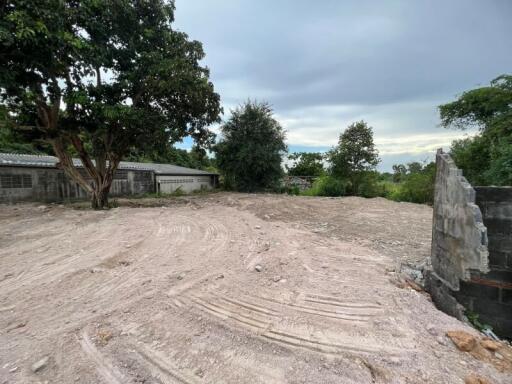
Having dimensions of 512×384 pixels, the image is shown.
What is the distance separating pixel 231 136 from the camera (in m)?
16.6

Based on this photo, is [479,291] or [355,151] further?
[355,151]

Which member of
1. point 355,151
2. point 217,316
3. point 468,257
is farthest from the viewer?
point 355,151

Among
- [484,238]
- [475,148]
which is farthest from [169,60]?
[475,148]

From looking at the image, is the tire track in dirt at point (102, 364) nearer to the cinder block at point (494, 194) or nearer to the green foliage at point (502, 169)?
the cinder block at point (494, 194)

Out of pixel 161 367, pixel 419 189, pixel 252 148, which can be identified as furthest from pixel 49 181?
pixel 419 189

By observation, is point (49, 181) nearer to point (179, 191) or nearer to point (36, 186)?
point (36, 186)

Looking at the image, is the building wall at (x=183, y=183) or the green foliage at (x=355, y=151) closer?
the green foliage at (x=355, y=151)

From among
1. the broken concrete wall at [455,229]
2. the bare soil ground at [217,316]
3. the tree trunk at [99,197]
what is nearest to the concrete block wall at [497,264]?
the broken concrete wall at [455,229]

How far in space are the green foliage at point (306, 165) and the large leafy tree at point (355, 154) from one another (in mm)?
7024

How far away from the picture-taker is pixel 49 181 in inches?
453

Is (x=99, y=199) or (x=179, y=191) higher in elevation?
(x=99, y=199)

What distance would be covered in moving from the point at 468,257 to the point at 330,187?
43.6ft

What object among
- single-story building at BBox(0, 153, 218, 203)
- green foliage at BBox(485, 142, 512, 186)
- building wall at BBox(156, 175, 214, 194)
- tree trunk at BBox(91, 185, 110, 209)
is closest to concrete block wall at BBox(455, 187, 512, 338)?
green foliage at BBox(485, 142, 512, 186)

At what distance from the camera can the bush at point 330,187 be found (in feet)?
50.1
